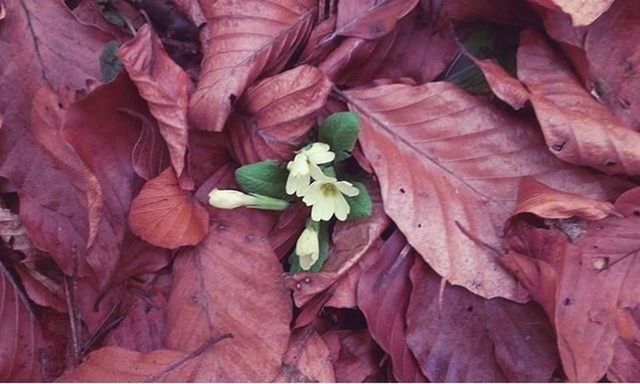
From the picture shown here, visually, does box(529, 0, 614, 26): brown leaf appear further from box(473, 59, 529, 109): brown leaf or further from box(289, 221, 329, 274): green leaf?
box(289, 221, 329, 274): green leaf

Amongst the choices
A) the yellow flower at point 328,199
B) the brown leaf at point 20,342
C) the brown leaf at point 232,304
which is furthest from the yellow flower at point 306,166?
the brown leaf at point 20,342

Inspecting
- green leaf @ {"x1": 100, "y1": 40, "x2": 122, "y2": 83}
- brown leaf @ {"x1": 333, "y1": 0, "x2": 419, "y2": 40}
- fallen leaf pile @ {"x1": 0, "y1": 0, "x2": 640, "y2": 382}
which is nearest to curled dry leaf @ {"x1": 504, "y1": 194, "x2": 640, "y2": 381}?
fallen leaf pile @ {"x1": 0, "y1": 0, "x2": 640, "y2": 382}

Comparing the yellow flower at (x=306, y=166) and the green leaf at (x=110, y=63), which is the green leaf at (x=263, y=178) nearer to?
the yellow flower at (x=306, y=166)

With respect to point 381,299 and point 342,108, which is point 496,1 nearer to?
point 342,108

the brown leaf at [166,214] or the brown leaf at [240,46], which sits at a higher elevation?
the brown leaf at [240,46]

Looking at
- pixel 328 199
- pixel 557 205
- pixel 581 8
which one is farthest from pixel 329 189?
pixel 581 8

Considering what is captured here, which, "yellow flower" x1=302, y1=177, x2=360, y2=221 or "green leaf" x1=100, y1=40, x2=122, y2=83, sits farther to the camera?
"green leaf" x1=100, y1=40, x2=122, y2=83

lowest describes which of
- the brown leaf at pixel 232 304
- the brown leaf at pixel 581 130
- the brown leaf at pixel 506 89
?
the brown leaf at pixel 232 304
